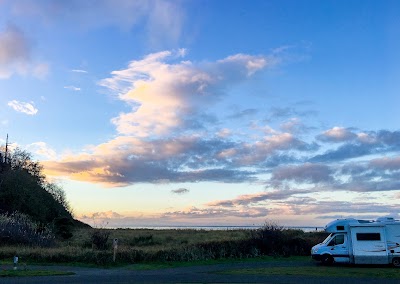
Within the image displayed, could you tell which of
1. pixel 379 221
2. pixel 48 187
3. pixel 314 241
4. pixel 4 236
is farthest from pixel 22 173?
pixel 379 221

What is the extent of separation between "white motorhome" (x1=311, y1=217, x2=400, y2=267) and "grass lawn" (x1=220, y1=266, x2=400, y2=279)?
0.87 m

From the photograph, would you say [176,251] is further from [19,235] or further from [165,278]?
[19,235]

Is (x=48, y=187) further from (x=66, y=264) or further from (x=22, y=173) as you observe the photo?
(x=66, y=264)

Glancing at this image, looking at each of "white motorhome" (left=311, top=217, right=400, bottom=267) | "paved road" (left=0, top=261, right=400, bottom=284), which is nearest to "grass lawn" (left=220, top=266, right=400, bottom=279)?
"white motorhome" (left=311, top=217, right=400, bottom=267)

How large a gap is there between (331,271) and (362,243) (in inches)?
161

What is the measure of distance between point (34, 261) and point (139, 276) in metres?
8.98

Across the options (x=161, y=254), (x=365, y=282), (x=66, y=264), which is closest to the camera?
(x=365, y=282)

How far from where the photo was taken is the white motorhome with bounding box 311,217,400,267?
2702 centimetres

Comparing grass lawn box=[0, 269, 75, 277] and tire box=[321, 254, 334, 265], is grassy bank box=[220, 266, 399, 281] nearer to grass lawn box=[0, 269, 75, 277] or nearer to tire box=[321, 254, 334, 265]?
tire box=[321, 254, 334, 265]

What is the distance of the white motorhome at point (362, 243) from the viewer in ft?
88.6

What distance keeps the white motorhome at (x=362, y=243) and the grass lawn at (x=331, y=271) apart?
2.84ft

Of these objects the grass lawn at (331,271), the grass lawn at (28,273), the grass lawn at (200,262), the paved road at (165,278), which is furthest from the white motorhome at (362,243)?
the grass lawn at (28,273)

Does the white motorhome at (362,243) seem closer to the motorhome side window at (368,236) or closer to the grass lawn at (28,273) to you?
the motorhome side window at (368,236)

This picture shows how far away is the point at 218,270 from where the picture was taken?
25531mm
